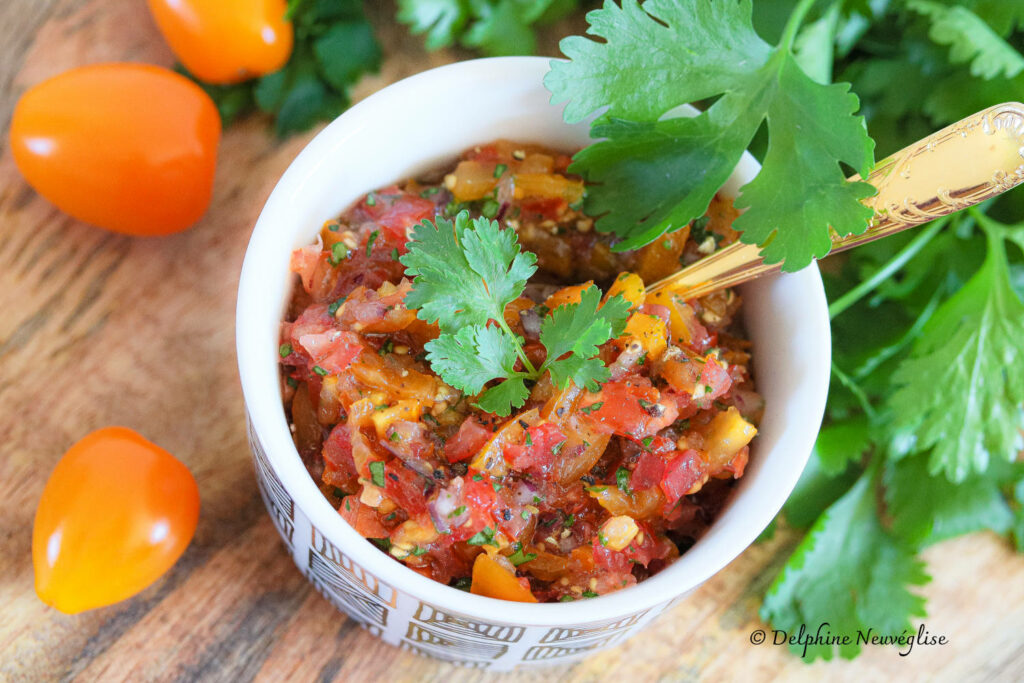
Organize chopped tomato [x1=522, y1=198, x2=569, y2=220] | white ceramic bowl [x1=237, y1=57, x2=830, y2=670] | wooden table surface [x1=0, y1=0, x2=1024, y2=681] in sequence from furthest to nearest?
wooden table surface [x1=0, y1=0, x2=1024, y2=681], chopped tomato [x1=522, y1=198, x2=569, y2=220], white ceramic bowl [x1=237, y1=57, x2=830, y2=670]

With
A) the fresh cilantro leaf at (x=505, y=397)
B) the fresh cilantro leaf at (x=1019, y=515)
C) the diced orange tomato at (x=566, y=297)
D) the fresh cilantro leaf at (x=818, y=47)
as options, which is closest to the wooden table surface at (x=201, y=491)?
the fresh cilantro leaf at (x=1019, y=515)

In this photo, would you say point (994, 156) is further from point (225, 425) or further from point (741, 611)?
point (225, 425)

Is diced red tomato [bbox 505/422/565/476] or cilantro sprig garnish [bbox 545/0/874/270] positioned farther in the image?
cilantro sprig garnish [bbox 545/0/874/270]

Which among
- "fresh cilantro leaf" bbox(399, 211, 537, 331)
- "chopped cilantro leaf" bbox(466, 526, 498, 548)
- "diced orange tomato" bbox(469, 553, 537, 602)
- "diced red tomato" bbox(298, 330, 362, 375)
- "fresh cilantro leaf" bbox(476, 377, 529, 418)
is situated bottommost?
"diced orange tomato" bbox(469, 553, 537, 602)

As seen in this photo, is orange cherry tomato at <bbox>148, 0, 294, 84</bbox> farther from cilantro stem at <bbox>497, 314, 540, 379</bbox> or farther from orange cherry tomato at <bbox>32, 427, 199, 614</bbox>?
cilantro stem at <bbox>497, 314, 540, 379</bbox>

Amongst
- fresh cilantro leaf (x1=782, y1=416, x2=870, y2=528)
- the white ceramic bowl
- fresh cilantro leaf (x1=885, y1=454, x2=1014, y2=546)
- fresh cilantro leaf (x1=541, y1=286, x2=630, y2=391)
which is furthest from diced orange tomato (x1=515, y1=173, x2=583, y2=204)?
fresh cilantro leaf (x1=885, y1=454, x2=1014, y2=546)

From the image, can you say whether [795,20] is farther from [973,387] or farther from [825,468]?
[825,468]

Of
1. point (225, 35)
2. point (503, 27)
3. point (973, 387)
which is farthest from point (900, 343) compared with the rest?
point (225, 35)
